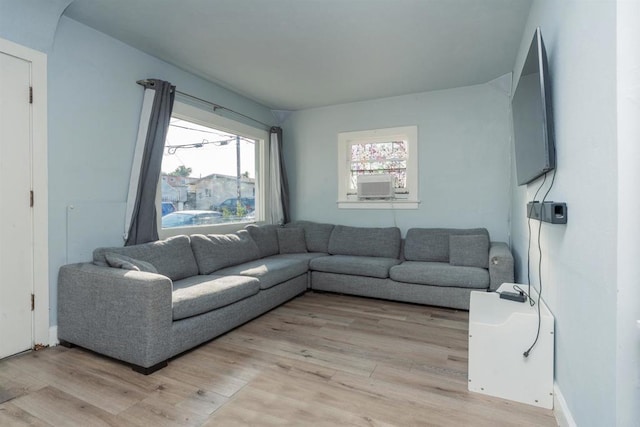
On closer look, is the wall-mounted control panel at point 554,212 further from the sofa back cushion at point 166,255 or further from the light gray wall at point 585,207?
the sofa back cushion at point 166,255

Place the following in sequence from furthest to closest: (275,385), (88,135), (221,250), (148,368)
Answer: (221,250)
(88,135)
(148,368)
(275,385)

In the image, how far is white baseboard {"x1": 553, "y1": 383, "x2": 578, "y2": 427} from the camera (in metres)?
1.45

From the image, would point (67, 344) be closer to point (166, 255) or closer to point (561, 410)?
point (166, 255)

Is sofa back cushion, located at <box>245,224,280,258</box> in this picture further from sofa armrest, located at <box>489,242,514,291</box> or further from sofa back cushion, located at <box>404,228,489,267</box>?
sofa armrest, located at <box>489,242,514,291</box>

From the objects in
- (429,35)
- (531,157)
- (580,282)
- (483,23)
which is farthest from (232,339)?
(483,23)

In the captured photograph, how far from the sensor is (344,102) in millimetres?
4648

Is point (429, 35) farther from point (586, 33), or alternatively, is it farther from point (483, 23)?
point (586, 33)

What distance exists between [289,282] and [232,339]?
3.51 feet

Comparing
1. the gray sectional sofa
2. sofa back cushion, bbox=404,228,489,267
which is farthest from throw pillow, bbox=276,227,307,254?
sofa back cushion, bbox=404,228,489,267

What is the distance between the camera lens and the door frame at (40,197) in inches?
91.4

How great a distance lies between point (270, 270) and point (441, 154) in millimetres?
2620

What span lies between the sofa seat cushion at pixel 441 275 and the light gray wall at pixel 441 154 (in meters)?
0.90

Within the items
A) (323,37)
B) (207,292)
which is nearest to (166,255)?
(207,292)

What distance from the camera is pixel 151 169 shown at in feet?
9.83
